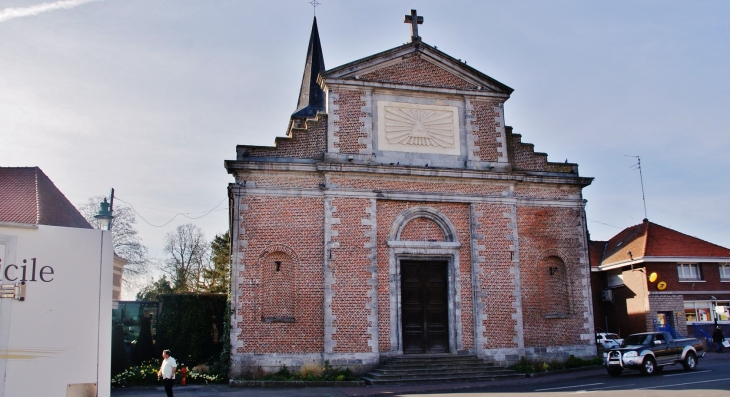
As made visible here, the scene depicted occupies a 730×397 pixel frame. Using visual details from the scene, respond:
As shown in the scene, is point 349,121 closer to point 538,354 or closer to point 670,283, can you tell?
point 538,354

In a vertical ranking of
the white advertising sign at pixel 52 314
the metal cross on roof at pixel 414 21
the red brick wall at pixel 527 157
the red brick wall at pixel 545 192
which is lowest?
the white advertising sign at pixel 52 314

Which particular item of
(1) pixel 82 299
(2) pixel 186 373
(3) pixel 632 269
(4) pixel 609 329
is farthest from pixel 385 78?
(4) pixel 609 329

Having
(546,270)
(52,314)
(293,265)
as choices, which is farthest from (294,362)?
(52,314)

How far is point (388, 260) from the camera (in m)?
18.3

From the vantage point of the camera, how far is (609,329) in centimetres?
3238

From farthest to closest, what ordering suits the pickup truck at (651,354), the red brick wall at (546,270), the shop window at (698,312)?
the shop window at (698,312), the red brick wall at (546,270), the pickup truck at (651,354)

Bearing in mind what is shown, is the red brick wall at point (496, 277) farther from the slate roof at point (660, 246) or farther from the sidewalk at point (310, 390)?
the slate roof at point (660, 246)

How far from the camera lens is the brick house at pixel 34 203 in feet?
29.0

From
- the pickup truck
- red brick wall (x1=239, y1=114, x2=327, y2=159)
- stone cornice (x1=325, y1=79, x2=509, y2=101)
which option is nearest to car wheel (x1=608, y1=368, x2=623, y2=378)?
the pickup truck

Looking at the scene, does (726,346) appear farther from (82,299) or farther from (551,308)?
(82,299)

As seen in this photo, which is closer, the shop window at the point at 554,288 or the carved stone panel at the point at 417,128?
the carved stone panel at the point at 417,128

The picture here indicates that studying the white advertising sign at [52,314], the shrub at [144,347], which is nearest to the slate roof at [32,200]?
the white advertising sign at [52,314]

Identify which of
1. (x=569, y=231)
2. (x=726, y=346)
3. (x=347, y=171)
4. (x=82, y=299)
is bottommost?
(x=726, y=346)

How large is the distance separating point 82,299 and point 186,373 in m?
11.6
